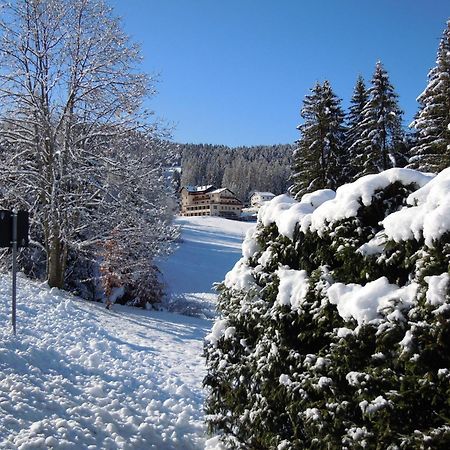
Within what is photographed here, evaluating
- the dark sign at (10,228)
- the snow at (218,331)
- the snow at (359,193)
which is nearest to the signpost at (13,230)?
the dark sign at (10,228)

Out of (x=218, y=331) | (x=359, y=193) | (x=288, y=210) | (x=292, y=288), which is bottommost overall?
(x=218, y=331)

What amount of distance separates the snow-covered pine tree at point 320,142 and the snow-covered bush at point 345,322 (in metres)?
22.6

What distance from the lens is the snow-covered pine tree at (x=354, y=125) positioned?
1078 inches

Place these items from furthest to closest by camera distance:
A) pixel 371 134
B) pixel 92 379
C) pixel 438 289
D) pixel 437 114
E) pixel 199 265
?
pixel 199 265 < pixel 371 134 < pixel 437 114 < pixel 92 379 < pixel 438 289

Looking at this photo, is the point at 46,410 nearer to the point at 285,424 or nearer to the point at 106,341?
the point at 285,424

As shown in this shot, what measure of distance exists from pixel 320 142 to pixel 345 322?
81.3ft

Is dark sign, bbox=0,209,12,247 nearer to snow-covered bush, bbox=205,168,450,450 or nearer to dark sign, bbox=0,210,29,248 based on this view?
dark sign, bbox=0,210,29,248

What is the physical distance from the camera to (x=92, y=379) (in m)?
6.48

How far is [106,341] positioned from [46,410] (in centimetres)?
377

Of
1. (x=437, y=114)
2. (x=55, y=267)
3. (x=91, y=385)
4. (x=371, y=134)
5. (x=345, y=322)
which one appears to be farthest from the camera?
(x=371, y=134)

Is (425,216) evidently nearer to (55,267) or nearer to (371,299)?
(371,299)

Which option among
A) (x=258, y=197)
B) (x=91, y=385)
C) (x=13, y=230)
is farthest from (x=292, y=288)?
(x=258, y=197)

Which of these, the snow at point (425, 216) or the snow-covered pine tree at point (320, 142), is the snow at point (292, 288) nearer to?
the snow at point (425, 216)

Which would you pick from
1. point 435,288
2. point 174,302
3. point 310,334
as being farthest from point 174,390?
point 174,302
